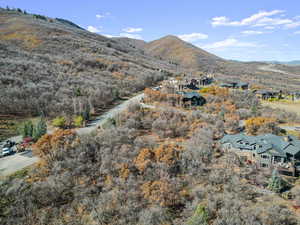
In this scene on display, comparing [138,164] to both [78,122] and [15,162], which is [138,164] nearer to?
[15,162]

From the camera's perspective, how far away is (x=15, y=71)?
34.8m

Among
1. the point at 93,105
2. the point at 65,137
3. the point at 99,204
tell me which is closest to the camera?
the point at 99,204

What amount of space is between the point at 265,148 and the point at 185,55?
143m

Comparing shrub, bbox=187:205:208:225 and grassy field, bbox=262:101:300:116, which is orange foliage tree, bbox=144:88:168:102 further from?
shrub, bbox=187:205:208:225

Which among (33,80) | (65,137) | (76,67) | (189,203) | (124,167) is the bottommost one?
(189,203)

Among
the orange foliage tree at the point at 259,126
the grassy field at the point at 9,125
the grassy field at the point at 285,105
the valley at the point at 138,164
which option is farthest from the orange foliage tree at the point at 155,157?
the grassy field at the point at 285,105

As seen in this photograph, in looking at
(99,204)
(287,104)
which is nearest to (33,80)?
(99,204)

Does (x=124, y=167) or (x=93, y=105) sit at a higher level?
(x=93, y=105)

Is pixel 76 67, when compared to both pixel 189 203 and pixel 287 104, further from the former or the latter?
pixel 287 104

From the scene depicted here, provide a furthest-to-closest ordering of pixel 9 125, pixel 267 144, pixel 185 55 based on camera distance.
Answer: pixel 185 55
pixel 9 125
pixel 267 144

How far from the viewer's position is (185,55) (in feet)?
502

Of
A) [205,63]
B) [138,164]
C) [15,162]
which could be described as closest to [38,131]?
[15,162]

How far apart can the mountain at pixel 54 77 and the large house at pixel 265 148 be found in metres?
21.7

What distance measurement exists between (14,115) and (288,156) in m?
34.2
